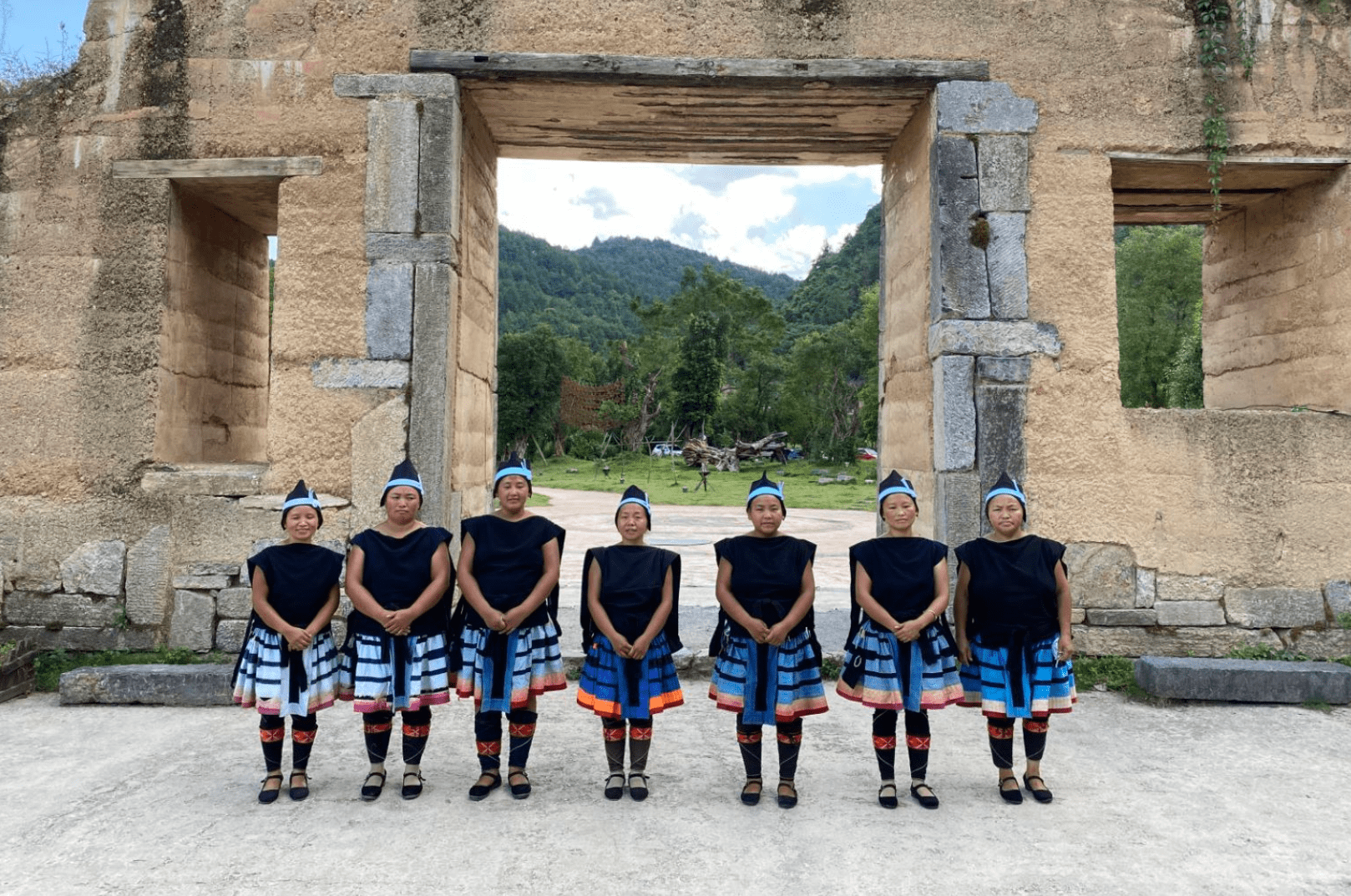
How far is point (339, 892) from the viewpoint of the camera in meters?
2.74

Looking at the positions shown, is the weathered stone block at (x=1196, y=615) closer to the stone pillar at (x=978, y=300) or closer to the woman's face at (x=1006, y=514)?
the stone pillar at (x=978, y=300)

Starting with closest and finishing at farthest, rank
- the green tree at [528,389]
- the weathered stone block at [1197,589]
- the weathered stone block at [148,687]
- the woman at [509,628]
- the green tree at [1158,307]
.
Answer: the woman at [509,628] → the weathered stone block at [148,687] → the weathered stone block at [1197,589] → the green tree at [1158,307] → the green tree at [528,389]

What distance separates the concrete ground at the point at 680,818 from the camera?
2.86 meters

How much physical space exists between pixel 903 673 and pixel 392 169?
4256 mm

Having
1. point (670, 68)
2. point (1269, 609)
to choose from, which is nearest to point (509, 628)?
point (670, 68)

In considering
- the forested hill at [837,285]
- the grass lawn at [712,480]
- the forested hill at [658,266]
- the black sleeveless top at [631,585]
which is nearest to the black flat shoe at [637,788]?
the black sleeveless top at [631,585]

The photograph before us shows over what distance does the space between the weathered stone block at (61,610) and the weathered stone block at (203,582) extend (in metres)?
0.41

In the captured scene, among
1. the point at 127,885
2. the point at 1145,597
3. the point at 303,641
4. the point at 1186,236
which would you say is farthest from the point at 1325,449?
the point at 1186,236

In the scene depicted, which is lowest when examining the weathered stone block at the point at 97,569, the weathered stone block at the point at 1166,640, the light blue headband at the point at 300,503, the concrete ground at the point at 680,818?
the concrete ground at the point at 680,818

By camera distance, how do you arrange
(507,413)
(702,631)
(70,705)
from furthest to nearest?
(507,413)
(702,631)
(70,705)

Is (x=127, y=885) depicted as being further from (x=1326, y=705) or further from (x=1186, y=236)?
(x=1186, y=236)

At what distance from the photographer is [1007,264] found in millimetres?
5453

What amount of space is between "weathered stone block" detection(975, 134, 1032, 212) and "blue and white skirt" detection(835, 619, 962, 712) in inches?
125

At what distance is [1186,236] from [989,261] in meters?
20.9
